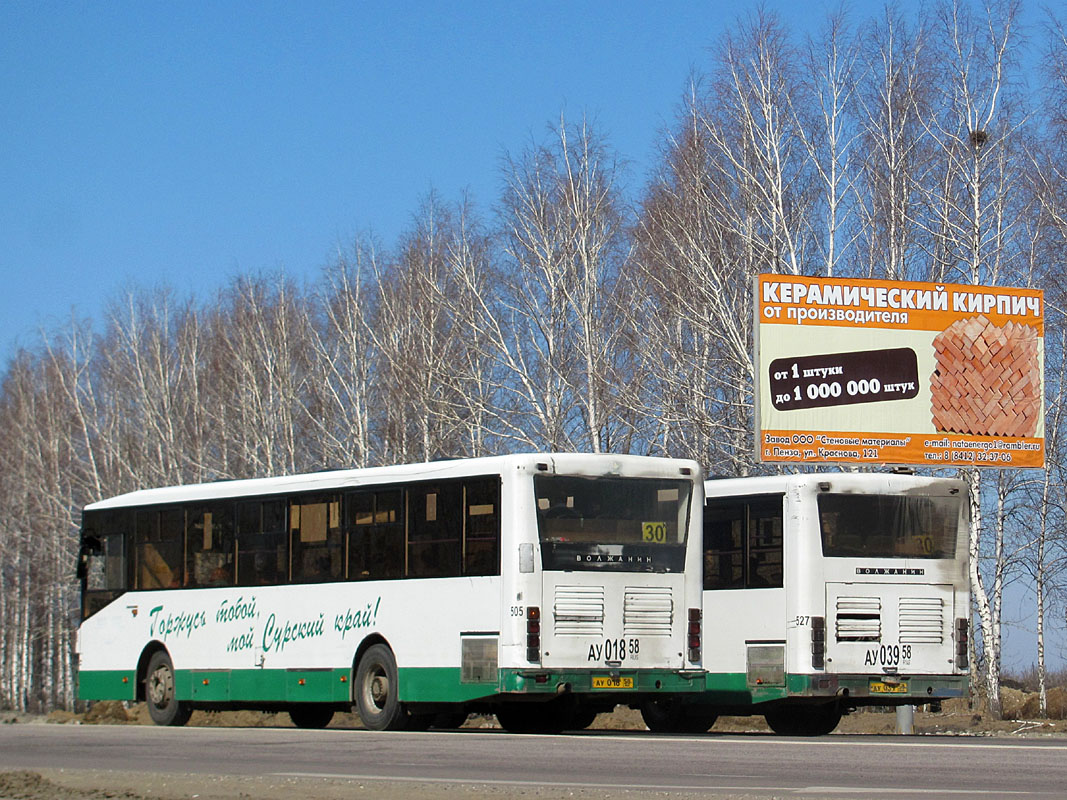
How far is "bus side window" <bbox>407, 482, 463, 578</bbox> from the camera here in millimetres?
21828

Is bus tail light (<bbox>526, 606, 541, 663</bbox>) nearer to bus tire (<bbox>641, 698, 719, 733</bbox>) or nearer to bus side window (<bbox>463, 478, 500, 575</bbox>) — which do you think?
bus side window (<bbox>463, 478, 500, 575</bbox>)

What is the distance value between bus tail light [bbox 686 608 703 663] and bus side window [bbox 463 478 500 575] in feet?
7.70

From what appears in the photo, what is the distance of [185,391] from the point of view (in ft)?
211

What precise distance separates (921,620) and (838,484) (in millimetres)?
1958

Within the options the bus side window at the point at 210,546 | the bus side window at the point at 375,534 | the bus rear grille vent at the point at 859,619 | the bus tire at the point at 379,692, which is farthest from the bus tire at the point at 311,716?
the bus rear grille vent at the point at 859,619

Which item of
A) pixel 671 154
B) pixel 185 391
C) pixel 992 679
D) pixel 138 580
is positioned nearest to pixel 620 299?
pixel 671 154

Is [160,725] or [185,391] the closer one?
[160,725]

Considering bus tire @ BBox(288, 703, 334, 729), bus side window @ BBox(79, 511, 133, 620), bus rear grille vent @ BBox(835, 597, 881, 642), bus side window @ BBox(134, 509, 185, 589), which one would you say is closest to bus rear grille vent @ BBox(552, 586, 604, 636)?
bus rear grille vent @ BBox(835, 597, 881, 642)

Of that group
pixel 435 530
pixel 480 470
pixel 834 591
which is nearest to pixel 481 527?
pixel 480 470

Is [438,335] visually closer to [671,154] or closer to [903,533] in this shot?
[671,154]

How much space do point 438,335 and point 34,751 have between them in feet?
102

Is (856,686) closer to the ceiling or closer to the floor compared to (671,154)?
closer to the floor

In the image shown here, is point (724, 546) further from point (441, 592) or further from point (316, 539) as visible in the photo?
point (316, 539)

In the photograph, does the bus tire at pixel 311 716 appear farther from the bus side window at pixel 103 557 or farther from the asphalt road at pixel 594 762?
the asphalt road at pixel 594 762
